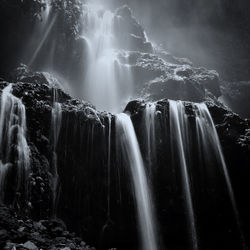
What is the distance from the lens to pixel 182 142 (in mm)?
18562

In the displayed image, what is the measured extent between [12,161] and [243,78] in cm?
4739

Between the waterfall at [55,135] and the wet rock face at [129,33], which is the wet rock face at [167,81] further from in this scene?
the waterfall at [55,135]

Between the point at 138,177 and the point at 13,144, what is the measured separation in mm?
7286

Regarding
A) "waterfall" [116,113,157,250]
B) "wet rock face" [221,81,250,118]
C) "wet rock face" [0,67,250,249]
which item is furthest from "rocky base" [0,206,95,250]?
"wet rock face" [221,81,250,118]

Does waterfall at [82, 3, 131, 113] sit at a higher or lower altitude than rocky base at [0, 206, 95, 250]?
higher

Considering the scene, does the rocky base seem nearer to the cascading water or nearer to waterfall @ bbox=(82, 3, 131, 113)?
waterfall @ bbox=(82, 3, 131, 113)

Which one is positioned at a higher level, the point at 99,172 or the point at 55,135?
the point at 55,135

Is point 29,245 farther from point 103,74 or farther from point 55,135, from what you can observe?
point 103,74

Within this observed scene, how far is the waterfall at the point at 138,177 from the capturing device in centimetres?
1611

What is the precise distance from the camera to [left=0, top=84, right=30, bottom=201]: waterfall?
1281 centimetres

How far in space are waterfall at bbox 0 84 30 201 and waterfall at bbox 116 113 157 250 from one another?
571cm

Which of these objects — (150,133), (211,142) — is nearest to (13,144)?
(150,133)

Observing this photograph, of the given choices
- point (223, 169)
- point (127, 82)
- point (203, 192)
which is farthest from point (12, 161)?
point (127, 82)

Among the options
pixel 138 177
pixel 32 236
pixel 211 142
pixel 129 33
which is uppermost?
pixel 129 33
